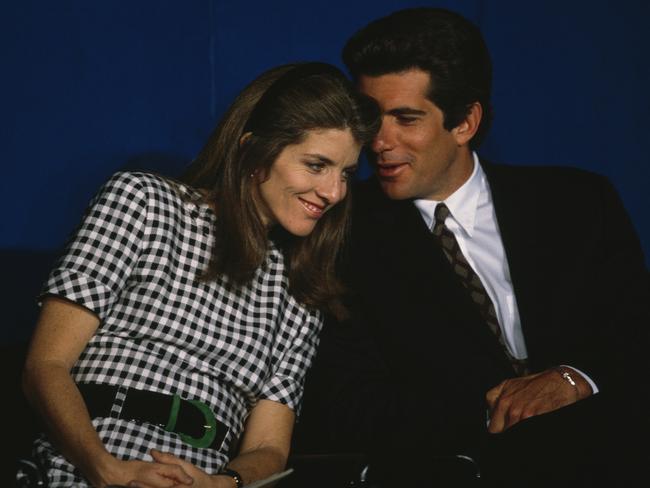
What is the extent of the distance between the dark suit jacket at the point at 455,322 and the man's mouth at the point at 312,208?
278mm

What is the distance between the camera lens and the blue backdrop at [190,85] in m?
2.08

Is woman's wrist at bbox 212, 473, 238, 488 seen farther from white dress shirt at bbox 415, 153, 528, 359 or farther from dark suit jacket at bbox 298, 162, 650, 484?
white dress shirt at bbox 415, 153, 528, 359

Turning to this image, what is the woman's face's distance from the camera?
6.36ft

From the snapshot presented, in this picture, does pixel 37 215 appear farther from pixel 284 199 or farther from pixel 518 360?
pixel 518 360

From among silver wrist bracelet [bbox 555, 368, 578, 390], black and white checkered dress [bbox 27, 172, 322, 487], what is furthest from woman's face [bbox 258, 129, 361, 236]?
silver wrist bracelet [bbox 555, 368, 578, 390]

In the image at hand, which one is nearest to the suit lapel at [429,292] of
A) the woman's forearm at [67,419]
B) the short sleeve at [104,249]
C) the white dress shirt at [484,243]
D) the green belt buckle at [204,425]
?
the white dress shirt at [484,243]

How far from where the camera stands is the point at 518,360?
2248mm

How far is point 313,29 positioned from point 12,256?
1.12m

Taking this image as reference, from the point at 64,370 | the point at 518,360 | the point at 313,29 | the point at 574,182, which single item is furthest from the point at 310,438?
the point at 313,29

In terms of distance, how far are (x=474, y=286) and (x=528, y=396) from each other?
36cm

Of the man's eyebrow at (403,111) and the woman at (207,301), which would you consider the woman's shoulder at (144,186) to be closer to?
the woman at (207,301)

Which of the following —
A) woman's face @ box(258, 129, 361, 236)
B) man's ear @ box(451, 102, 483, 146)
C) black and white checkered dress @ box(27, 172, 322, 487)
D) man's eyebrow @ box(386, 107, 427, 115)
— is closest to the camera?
black and white checkered dress @ box(27, 172, 322, 487)

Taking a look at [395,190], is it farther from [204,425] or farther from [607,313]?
[204,425]

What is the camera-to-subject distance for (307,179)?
1.95m
